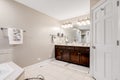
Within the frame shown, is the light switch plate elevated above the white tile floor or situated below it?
above

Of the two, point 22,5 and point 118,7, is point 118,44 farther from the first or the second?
point 22,5

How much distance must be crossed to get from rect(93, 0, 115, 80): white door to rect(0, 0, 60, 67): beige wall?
→ 233 centimetres

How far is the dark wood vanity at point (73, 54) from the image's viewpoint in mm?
3157

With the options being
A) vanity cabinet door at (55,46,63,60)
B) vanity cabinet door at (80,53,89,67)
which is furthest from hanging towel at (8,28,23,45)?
vanity cabinet door at (80,53,89,67)

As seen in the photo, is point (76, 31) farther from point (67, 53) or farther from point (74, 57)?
point (74, 57)

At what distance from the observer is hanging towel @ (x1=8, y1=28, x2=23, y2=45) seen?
8.42 ft

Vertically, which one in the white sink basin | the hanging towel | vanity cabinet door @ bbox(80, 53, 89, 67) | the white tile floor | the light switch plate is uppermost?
the hanging towel

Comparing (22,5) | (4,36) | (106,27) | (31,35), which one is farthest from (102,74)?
(22,5)

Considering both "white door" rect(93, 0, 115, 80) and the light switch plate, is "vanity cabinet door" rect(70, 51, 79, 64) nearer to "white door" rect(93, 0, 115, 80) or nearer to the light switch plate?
"white door" rect(93, 0, 115, 80)

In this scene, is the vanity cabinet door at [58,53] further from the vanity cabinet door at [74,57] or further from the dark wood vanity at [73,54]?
the vanity cabinet door at [74,57]

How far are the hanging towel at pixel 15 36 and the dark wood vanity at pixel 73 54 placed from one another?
6.41ft

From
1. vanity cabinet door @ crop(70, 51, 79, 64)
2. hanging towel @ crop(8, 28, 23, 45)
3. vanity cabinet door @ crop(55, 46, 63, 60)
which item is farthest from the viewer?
vanity cabinet door @ crop(55, 46, 63, 60)

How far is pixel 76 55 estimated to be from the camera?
347 centimetres

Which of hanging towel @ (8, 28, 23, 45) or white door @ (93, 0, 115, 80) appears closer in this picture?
white door @ (93, 0, 115, 80)
